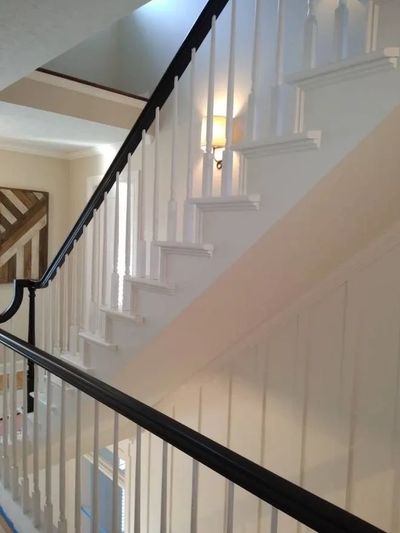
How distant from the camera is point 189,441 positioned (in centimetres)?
108

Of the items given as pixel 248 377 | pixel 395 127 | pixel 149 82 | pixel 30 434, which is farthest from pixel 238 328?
pixel 149 82

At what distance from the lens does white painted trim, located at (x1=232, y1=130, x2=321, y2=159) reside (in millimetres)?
1229

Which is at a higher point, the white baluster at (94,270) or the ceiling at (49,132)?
the ceiling at (49,132)

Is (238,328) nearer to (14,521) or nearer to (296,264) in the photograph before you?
(296,264)

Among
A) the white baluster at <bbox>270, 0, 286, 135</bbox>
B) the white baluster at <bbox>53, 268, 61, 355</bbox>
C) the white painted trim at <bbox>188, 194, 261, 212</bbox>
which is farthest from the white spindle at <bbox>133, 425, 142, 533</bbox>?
the white baluster at <bbox>53, 268, 61, 355</bbox>

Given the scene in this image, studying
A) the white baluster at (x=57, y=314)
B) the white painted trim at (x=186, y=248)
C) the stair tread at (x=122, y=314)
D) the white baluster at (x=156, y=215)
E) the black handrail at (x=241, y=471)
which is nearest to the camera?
the black handrail at (x=241, y=471)

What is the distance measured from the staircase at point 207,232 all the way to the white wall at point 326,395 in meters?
0.29

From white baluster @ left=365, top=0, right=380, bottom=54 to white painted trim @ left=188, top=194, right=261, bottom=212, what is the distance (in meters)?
0.55

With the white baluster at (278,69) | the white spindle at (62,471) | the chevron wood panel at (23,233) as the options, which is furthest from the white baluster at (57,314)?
the white baluster at (278,69)

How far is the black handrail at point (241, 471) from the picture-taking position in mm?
790

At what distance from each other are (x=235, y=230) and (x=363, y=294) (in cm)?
108

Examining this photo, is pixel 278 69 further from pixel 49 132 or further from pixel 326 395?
pixel 49 132

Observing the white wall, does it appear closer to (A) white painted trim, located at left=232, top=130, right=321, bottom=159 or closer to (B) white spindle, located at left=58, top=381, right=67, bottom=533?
(A) white painted trim, located at left=232, top=130, right=321, bottom=159

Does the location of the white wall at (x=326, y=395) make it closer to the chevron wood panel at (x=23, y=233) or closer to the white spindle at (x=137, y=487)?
the white spindle at (x=137, y=487)
